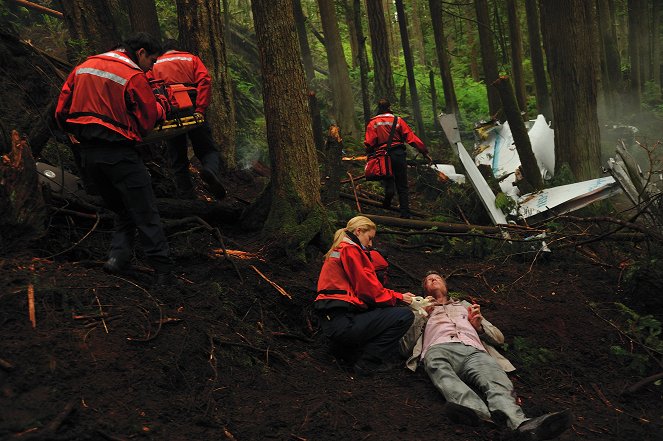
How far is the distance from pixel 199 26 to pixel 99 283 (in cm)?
529

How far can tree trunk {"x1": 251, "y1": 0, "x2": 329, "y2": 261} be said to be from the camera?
7320 mm

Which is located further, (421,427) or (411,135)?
(411,135)

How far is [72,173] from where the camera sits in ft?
23.6

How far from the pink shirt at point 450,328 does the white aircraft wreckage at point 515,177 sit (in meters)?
3.72

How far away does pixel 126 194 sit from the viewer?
5.36 m

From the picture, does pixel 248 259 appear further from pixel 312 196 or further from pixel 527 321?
pixel 527 321

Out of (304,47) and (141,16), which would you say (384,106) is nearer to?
(141,16)

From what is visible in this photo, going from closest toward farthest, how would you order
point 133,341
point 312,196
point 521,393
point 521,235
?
point 133,341
point 521,393
point 312,196
point 521,235

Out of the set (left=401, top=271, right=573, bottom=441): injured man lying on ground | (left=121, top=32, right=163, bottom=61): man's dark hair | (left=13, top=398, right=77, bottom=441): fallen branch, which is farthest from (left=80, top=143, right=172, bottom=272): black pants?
(left=401, top=271, right=573, bottom=441): injured man lying on ground

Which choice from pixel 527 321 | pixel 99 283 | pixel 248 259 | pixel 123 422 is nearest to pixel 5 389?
pixel 123 422

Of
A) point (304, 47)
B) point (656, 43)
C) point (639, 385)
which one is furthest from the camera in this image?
point (656, 43)

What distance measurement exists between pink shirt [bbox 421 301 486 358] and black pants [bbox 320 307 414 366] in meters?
0.27

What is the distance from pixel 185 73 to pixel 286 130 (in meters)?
1.28

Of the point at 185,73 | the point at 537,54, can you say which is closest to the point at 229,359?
the point at 185,73
